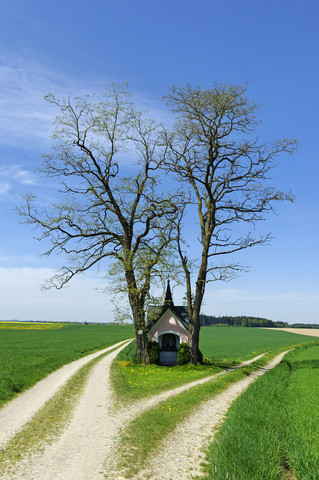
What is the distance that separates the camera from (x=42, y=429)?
935 cm

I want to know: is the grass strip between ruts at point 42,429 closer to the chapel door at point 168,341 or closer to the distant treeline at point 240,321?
the chapel door at point 168,341

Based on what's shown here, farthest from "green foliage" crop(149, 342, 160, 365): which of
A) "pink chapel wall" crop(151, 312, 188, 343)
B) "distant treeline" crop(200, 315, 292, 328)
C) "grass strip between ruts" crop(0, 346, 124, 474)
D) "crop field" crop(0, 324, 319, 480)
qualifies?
"distant treeline" crop(200, 315, 292, 328)

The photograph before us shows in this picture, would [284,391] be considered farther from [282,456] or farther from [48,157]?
[48,157]

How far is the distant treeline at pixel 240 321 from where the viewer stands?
159 metres

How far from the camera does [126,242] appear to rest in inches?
990

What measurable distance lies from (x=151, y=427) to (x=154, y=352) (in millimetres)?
15971

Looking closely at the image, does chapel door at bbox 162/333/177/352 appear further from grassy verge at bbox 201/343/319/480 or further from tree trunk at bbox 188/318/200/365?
grassy verge at bbox 201/343/319/480

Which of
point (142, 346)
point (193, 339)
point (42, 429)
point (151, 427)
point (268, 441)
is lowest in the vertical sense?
point (42, 429)

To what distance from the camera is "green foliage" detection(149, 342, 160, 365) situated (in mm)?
24945

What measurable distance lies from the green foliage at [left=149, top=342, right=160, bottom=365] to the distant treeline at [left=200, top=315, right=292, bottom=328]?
13530 cm

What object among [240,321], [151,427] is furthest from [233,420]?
[240,321]

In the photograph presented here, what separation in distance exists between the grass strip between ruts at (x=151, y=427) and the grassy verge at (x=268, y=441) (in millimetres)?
1475

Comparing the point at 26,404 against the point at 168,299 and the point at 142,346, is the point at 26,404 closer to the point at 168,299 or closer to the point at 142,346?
the point at 142,346

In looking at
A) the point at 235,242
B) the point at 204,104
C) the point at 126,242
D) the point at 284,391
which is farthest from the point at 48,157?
the point at 284,391
